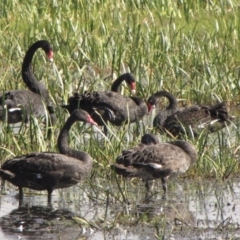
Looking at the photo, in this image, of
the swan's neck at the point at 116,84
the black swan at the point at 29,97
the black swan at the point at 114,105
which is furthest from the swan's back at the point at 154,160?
the swan's neck at the point at 116,84

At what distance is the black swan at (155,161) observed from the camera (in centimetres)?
1059

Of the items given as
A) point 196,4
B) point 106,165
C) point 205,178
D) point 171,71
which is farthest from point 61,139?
point 196,4

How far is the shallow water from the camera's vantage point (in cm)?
910

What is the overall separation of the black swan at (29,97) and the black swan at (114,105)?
1.66ft

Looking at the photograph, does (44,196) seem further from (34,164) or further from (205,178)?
(205,178)

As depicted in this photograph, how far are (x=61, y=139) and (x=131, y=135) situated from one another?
57.9 inches

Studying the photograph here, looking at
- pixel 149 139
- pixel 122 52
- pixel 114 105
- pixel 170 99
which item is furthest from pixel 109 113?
pixel 149 139

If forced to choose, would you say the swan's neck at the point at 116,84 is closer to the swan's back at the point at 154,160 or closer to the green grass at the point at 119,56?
the green grass at the point at 119,56

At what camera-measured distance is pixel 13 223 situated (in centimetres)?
947

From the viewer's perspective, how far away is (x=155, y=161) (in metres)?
10.8

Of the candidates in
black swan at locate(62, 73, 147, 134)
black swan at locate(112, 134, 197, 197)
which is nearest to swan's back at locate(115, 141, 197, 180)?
black swan at locate(112, 134, 197, 197)

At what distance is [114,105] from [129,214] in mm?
4285

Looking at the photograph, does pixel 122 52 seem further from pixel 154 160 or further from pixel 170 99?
pixel 154 160

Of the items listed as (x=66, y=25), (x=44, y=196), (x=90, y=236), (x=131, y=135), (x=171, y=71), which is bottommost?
(x=90, y=236)
